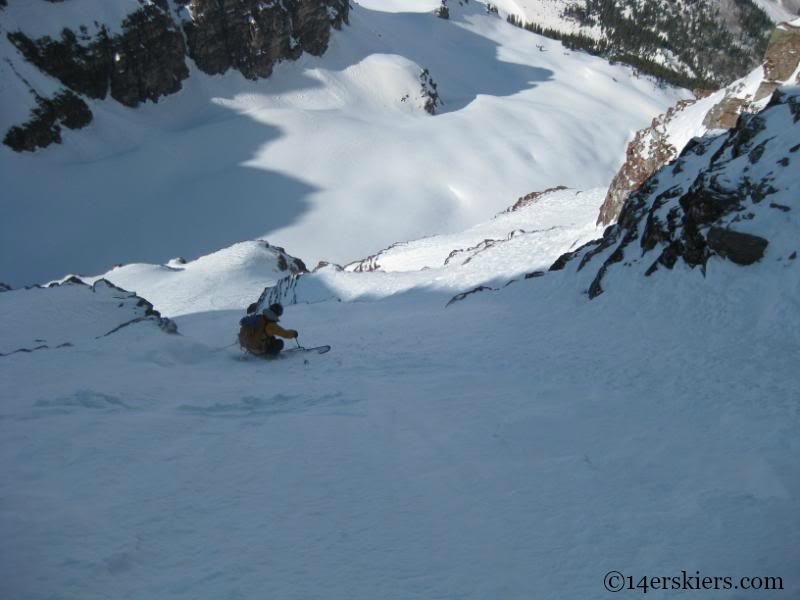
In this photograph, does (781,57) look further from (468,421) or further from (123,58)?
(123,58)

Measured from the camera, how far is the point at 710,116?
16625mm

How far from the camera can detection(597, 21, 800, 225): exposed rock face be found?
14.4 m

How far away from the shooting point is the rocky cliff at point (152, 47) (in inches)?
1929

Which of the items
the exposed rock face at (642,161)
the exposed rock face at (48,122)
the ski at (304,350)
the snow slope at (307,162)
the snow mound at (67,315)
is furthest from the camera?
the exposed rock face at (48,122)

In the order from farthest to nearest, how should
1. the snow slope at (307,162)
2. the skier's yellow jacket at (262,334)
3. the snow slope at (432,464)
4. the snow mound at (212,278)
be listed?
the snow slope at (307,162)
the snow mound at (212,278)
the skier's yellow jacket at (262,334)
the snow slope at (432,464)

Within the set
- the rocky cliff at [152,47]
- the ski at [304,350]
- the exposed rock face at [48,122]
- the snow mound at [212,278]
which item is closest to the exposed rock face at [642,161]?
the ski at [304,350]

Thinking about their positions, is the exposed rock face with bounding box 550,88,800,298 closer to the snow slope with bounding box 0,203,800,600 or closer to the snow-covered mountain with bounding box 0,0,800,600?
the snow-covered mountain with bounding box 0,0,800,600

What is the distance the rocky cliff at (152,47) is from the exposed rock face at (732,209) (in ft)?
163

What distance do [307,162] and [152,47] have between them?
63.2 ft

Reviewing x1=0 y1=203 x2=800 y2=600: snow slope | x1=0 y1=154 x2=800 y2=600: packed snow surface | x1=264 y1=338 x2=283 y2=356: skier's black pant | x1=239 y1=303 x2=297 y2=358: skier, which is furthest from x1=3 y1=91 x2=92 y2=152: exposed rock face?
x1=264 y1=338 x2=283 y2=356: skier's black pant

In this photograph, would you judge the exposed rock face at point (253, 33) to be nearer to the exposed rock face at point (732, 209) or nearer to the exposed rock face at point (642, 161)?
the exposed rock face at point (642, 161)

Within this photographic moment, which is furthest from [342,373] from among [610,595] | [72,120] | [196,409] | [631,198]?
[72,120]

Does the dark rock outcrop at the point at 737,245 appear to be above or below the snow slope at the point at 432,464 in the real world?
above

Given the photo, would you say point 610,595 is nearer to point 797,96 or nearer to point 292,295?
point 797,96
